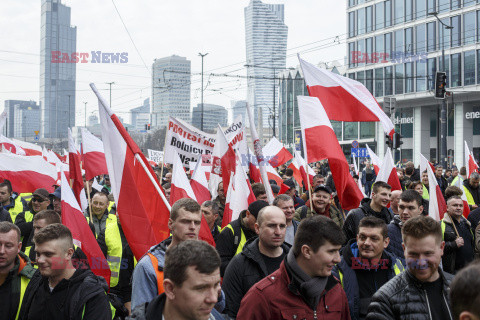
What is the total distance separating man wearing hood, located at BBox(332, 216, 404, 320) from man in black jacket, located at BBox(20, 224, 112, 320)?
1749 mm

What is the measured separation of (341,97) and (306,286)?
16.2 ft

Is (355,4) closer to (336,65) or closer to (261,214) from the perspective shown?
(336,65)

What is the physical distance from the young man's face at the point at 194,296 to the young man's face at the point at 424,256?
1.31 metres

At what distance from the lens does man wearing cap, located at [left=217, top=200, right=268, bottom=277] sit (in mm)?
5586

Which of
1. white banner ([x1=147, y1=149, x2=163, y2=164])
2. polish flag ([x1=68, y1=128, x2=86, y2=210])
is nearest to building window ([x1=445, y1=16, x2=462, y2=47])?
white banner ([x1=147, y1=149, x2=163, y2=164])

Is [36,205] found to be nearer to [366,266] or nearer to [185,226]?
[185,226]

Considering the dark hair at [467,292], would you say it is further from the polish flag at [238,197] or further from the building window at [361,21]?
the building window at [361,21]

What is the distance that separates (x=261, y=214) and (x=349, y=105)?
368 centimetres

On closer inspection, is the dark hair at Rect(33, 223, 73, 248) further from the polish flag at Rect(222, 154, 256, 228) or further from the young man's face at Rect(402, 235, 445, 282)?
the polish flag at Rect(222, 154, 256, 228)

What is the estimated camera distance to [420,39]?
45312 mm

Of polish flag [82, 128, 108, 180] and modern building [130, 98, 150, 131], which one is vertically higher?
modern building [130, 98, 150, 131]

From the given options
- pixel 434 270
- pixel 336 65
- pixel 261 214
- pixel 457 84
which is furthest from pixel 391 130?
pixel 336 65

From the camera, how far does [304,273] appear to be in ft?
11.4

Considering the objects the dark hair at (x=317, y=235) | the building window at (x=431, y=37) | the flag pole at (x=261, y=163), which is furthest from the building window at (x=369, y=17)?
the dark hair at (x=317, y=235)
